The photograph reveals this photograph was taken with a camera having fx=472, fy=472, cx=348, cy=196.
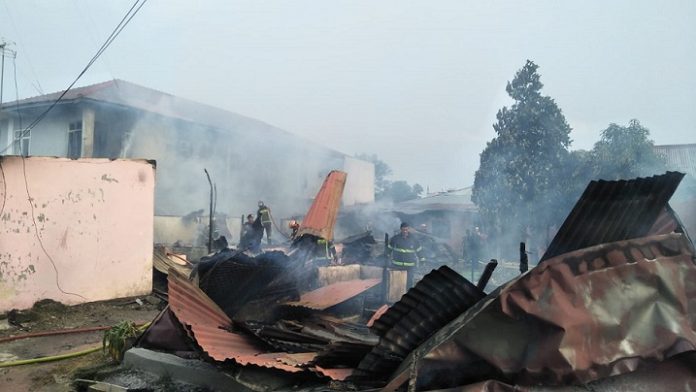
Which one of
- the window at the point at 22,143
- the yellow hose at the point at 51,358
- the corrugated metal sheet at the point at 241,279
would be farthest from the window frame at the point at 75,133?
the corrugated metal sheet at the point at 241,279

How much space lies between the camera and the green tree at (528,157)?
9.17m

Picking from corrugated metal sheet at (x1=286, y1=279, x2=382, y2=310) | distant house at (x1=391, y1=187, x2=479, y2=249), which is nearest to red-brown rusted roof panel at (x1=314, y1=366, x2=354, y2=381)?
corrugated metal sheet at (x1=286, y1=279, x2=382, y2=310)

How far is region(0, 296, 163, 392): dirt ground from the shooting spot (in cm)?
457

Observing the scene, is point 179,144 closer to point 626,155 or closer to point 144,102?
point 144,102

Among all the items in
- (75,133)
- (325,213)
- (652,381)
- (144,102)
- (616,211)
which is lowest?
(652,381)

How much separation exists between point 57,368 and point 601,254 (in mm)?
5236

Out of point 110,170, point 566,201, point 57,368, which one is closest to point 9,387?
point 57,368

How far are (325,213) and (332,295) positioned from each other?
400 cm

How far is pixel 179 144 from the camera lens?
17.2m

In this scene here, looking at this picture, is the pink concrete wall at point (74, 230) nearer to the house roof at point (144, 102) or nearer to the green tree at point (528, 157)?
the green tree at point (528, 157)

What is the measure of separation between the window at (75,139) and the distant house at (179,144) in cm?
3

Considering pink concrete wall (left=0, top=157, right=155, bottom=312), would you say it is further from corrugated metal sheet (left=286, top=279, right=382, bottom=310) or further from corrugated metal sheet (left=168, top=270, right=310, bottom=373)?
corrugated metal sheet (left=168, top=270, right=310, bottom=373)

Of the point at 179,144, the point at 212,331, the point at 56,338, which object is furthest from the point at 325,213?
the point at 179,144

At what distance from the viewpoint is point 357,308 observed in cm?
541
